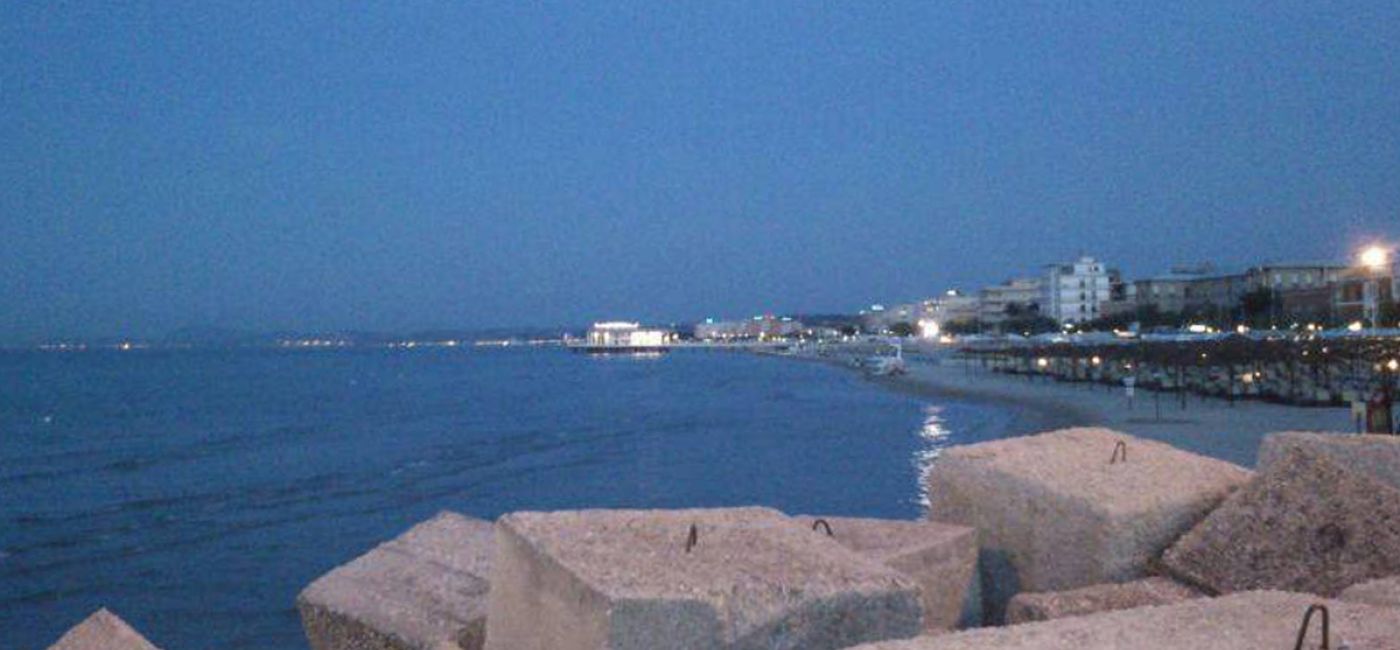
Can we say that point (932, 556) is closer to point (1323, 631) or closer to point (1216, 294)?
point (1323, 631)

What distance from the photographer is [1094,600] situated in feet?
11.0

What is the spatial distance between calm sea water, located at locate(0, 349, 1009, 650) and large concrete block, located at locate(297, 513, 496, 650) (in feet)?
32.5

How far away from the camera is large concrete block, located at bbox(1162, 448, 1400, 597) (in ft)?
11.8

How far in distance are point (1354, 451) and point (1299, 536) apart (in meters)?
1.08

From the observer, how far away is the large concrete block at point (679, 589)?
8.67 feet

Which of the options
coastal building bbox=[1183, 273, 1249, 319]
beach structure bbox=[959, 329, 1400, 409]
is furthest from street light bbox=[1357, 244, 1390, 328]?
coastal building bbox=[1183, 273, 1249, 319]

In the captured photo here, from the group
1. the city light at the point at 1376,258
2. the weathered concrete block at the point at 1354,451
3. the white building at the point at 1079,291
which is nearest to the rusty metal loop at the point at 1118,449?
the weathered concrete block at the point at 1354,451

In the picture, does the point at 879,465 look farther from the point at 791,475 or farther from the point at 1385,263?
the point at 1385,263

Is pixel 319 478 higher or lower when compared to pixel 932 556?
lower

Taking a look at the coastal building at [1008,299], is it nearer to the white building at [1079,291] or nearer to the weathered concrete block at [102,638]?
the white building at [1079,291]

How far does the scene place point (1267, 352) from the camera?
47.4 meters

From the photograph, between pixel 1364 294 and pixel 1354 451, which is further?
pixel 1364 294

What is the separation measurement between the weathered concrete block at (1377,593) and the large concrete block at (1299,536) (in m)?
0.36

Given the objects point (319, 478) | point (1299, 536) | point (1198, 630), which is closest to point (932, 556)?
point (1299, 536)
